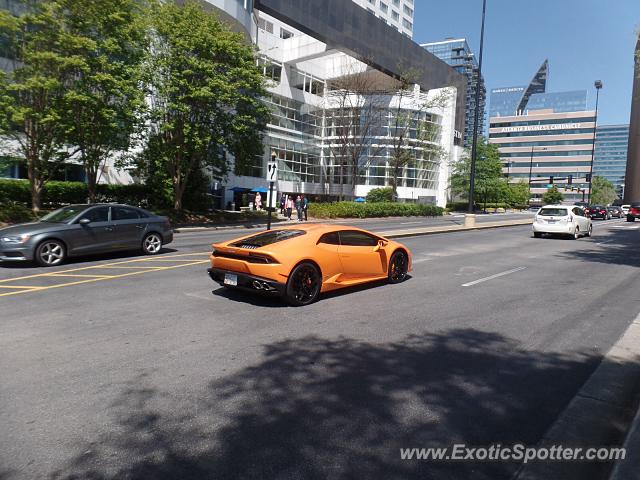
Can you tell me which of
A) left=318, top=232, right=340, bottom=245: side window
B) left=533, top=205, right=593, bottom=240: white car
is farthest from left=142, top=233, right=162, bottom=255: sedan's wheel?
left=533, top=205, right=593, bottom=240: white car

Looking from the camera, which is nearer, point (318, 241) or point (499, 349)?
point (499, 349)

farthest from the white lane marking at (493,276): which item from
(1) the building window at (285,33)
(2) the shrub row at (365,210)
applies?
(1) the building window at (285,33)

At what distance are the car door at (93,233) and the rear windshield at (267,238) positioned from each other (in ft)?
17.6

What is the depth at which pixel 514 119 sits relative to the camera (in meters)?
152

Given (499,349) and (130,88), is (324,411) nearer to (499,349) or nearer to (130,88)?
(499,349)

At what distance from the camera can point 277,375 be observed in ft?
14.3

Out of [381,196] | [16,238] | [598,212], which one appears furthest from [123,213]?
[598,212]

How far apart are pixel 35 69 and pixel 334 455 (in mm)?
21572

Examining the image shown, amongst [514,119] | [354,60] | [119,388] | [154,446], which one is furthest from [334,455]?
[514,119]

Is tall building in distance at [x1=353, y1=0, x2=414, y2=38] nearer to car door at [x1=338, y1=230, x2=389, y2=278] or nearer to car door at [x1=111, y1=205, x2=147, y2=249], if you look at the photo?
car door at [x1=111, y1=205, x2=147, y2=249]

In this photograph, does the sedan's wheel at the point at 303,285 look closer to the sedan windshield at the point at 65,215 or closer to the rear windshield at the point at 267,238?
the rear windshield at the point at 267,238

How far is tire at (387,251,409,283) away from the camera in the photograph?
358 inches

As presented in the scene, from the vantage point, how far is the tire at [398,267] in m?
9.10

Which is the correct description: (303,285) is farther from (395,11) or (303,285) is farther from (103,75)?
(395,11)
